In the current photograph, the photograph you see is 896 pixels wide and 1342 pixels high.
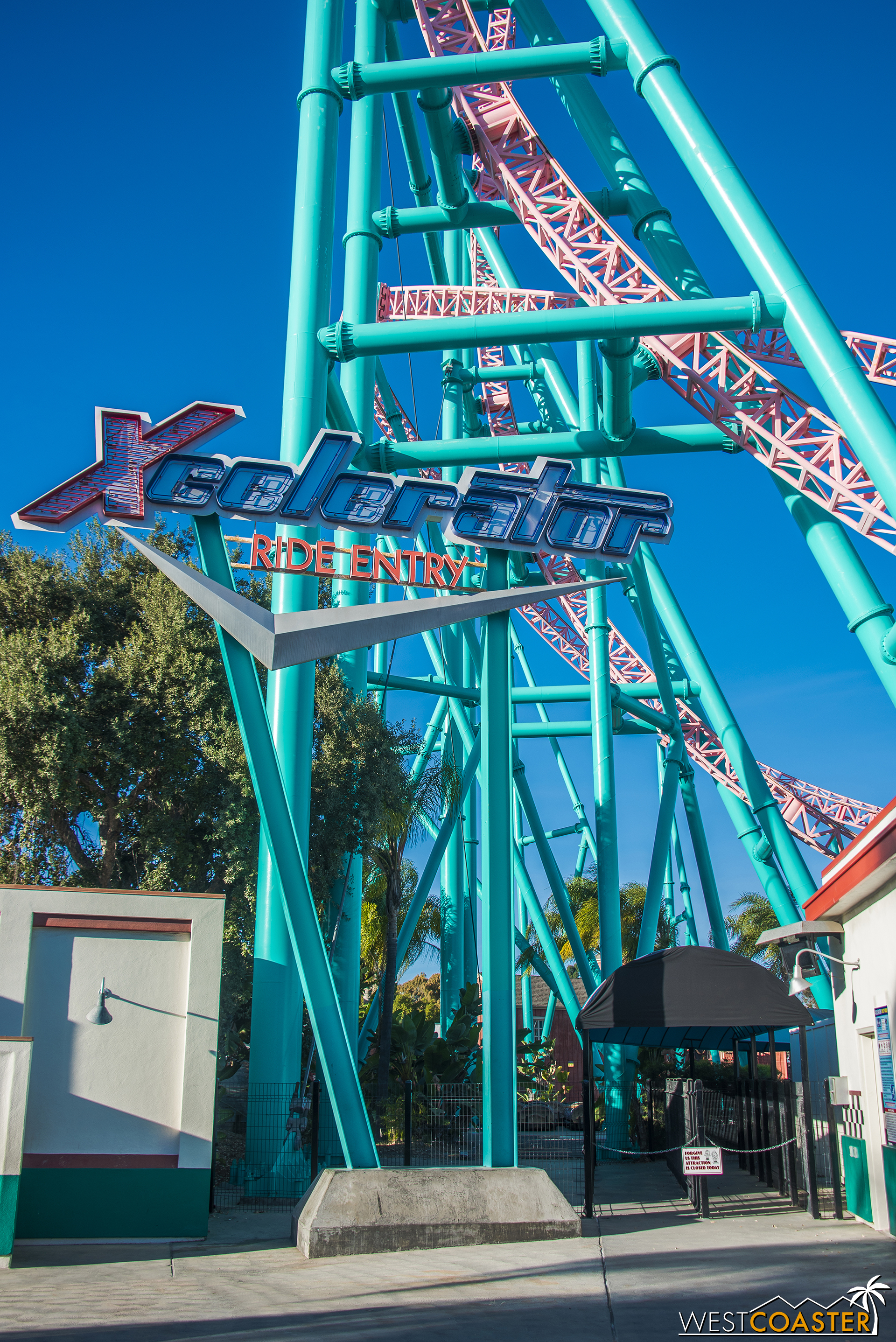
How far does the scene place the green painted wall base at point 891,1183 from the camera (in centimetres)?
935

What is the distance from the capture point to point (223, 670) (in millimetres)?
15805

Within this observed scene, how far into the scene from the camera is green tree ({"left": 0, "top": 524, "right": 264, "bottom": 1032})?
47.8 feet

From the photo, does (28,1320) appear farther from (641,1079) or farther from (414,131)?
(414,131)

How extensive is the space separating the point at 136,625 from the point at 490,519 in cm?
661

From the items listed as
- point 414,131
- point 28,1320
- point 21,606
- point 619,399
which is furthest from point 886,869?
point 414,131

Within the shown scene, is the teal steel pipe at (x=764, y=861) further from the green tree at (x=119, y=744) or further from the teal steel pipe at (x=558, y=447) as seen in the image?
the green tree at (x=119, y=744)

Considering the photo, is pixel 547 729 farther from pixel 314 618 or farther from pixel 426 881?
pixel 314 618

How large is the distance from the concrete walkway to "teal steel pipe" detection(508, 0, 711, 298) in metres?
11.8

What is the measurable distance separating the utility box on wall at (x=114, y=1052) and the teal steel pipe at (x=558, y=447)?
24.5 feet

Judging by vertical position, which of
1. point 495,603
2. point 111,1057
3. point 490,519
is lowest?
point 111,1057

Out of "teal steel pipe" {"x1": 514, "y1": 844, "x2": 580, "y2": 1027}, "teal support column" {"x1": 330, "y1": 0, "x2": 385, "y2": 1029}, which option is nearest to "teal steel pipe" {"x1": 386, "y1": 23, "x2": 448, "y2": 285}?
"teal support column" {"x1": 330, "y1": 0, "x2": 385, "y2": 1029}

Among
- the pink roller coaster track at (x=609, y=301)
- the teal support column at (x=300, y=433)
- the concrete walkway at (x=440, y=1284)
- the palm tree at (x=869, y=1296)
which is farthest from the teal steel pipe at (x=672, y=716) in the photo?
the palm tree at (x=869, y=1296)

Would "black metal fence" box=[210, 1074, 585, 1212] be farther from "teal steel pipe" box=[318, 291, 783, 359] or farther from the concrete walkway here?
"teal steel pipe" box=[318, 291, 783, 359]

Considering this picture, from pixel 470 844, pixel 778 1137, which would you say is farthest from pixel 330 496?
pixel 470 844
